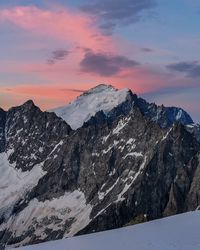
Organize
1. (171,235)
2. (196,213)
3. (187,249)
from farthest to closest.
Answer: (196,213) → (171,235) → (187,249)

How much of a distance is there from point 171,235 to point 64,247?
338 inches

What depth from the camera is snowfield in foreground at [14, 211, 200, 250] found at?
3703 cm

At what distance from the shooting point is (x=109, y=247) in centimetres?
3962

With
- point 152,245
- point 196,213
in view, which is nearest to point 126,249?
point 152,245

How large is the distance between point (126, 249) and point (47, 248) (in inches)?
353

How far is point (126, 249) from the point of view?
123 feet

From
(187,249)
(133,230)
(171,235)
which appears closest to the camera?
(187,249)

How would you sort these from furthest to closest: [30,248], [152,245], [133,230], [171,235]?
[133,230] → [30,248] → [171,235] → [152,245]

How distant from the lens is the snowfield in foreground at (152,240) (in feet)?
121

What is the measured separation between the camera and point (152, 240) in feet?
132

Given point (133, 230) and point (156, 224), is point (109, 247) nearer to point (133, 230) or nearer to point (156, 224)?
point (133, 230)

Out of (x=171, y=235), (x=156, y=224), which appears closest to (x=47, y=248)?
(x=171, y=235)

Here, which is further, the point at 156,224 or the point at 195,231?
the point at 156,224

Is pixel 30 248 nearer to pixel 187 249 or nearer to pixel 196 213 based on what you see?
pixel 187 249
